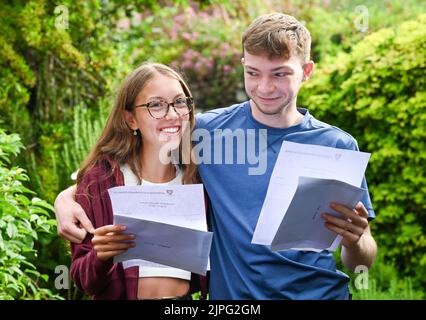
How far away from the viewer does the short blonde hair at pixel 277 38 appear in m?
3.22

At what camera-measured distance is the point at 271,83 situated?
10.5 ft

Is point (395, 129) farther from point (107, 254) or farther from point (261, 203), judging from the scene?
point (107, 254)

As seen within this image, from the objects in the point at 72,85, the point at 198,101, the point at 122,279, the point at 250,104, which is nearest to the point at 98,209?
the point at 122,279

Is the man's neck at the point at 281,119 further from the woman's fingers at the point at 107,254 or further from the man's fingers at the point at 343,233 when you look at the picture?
the woman's fingers at the point at 107,254

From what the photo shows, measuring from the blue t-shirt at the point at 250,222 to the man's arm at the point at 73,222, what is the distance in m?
0.51

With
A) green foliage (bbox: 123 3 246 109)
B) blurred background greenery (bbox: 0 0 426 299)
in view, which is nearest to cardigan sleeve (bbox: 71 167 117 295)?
blurred background greenery (bbox: 0 0 426 299)

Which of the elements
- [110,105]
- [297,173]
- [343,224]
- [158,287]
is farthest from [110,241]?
[110,105]

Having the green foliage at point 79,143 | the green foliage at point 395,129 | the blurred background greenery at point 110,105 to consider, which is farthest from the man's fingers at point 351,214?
the green foliage at point 79,143

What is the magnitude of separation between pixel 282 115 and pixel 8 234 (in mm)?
1518

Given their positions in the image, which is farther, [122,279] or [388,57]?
[388,57]

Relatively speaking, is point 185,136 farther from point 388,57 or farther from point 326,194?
point 388,57

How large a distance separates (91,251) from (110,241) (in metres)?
0.17

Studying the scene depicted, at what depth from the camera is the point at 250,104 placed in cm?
340

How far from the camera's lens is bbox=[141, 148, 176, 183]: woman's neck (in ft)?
10.9
